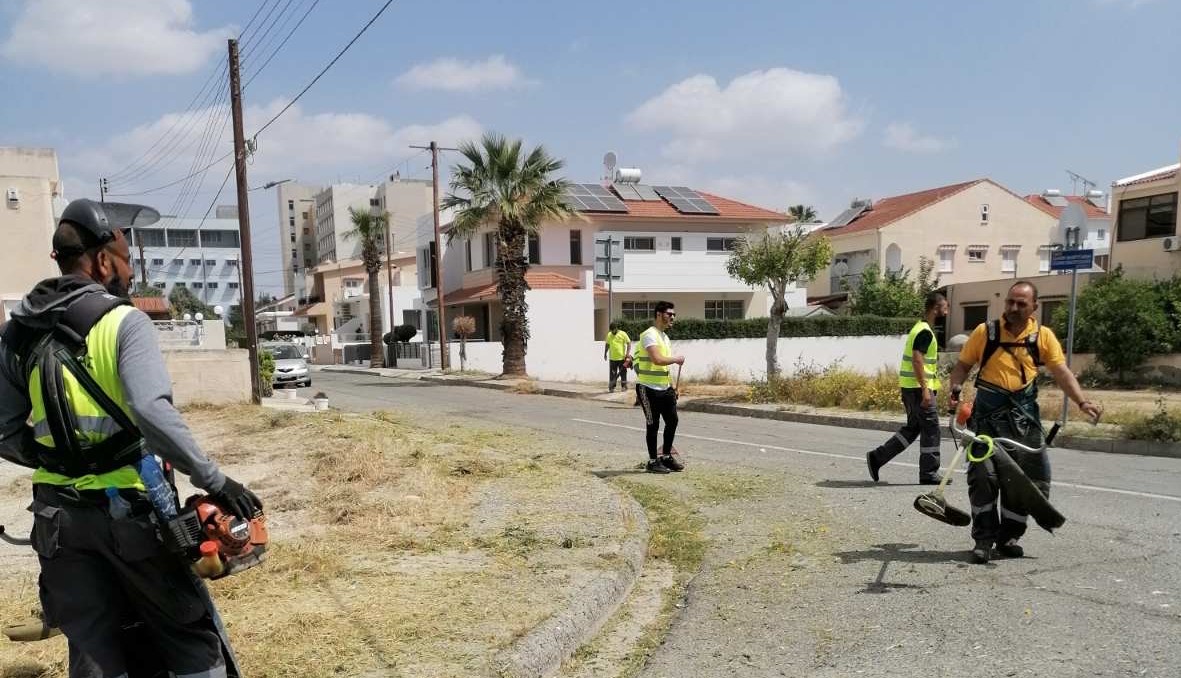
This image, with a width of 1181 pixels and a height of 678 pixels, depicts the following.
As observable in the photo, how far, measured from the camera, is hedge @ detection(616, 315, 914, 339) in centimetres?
2770

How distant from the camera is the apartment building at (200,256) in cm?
9394

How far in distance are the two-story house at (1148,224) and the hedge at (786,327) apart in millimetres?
8126

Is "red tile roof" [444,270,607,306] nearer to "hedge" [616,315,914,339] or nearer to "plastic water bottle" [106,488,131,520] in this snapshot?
"hedge" [616,315,914,339]

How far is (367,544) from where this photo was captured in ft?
17.8

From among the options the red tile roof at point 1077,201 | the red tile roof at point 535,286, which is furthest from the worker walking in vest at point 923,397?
the red tile roof at point 1077,201

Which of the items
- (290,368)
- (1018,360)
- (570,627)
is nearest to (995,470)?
(1018,360)

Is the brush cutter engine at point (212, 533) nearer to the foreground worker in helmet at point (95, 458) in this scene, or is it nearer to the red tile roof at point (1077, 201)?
the foreground worker in helmet at point (95, 458)

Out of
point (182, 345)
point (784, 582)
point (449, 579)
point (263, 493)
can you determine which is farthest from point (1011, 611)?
point (182, 345)

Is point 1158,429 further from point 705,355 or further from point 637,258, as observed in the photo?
point 637,258

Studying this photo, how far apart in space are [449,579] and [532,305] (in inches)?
976

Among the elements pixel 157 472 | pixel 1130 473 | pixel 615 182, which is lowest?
pixel 1130 473

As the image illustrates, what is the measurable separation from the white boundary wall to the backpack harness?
80.5 feet

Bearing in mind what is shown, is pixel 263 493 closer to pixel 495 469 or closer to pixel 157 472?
pixel 495 469

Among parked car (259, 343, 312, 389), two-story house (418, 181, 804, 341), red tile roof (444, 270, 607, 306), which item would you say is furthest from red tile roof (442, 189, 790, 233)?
parked car (259, 343, 312, 389)
